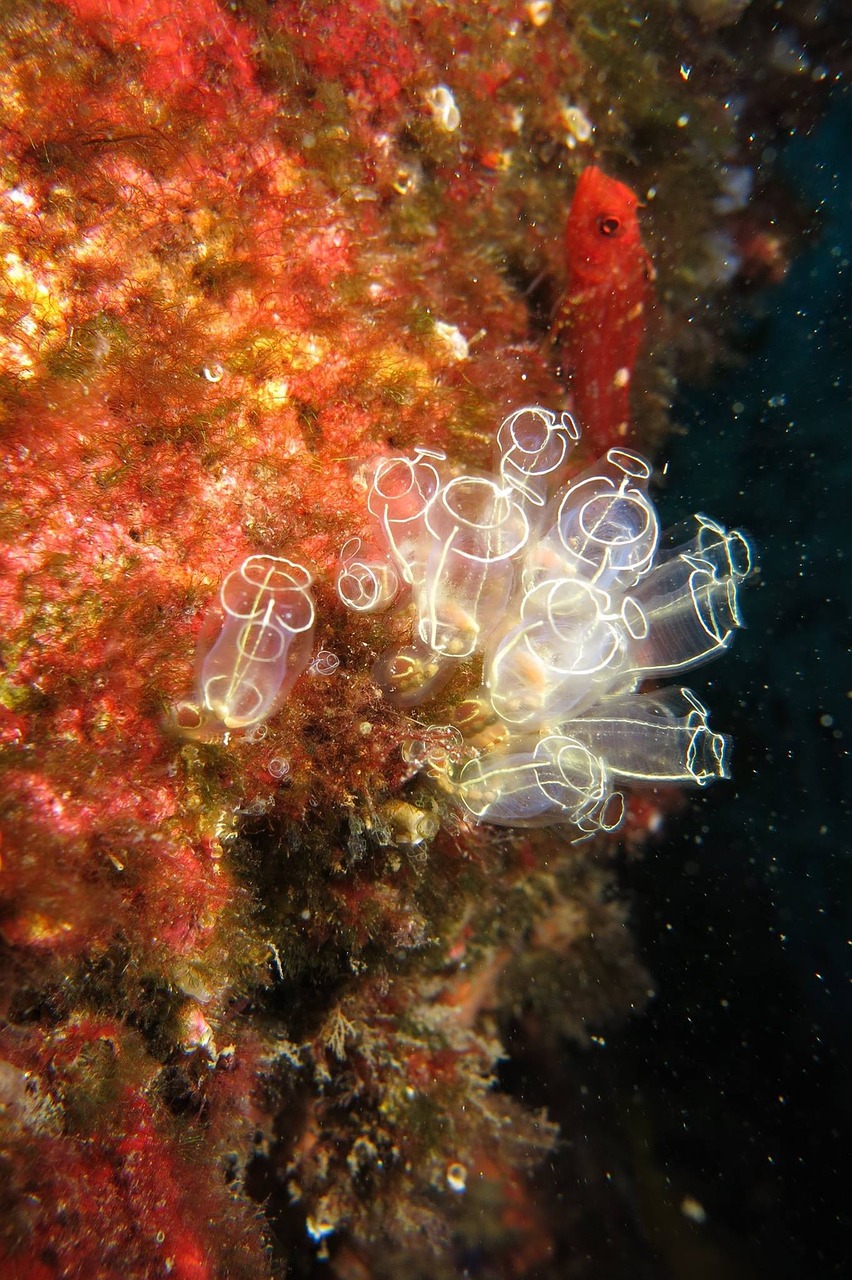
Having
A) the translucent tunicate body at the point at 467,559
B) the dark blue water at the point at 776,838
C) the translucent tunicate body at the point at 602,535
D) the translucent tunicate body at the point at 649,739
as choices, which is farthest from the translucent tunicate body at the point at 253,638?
the dark blue water at the point at 776,838

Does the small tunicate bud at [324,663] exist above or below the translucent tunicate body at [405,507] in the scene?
below

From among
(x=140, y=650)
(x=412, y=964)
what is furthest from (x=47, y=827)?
(x=412, y=964)

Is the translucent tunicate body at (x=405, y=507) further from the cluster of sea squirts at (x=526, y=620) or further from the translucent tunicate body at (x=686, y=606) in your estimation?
the translucent tunicate body at (x=686, y=606)

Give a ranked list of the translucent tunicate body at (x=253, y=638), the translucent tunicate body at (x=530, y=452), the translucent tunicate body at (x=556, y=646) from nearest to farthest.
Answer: the translucent tunicate body at (x=253, y=638), the translucent tunicate body at (x=556, y=646), the translucent tunicate body at (x=530, y=452)

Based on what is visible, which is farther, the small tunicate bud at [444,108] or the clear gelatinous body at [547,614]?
the small tunicate bud at [444,108]

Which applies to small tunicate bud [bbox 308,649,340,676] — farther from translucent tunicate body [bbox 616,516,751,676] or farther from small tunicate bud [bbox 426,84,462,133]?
small tunicate bud [bbox 426,84,462,133]

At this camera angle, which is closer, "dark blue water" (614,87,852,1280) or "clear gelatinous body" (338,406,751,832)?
"clear gelatinous body" (338,406,751,832)

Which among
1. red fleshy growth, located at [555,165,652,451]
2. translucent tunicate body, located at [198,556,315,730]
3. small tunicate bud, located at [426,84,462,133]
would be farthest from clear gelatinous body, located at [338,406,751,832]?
small tunicate bud, located at [426,84,462,133]

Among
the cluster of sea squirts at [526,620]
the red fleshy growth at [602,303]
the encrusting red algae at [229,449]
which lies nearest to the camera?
the encrusting red algae at [229,449]
